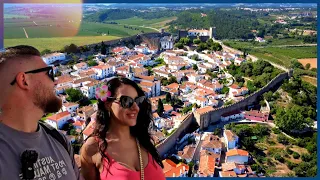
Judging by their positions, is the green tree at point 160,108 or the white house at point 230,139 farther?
the green tree at point 160,108

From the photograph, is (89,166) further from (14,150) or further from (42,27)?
A: (42,27)

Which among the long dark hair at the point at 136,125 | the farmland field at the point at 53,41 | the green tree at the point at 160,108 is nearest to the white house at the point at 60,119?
the green tree at the point at 160,108

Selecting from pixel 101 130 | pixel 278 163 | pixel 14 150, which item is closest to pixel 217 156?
pixel 278 163

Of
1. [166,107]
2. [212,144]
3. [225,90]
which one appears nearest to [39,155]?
[212,144]

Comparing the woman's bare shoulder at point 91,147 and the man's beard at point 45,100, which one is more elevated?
the man's beard at point 45,100

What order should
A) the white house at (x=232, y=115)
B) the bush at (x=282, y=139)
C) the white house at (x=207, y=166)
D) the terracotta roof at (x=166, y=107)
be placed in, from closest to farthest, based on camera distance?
the white house at (x=207, y=166) < the white house at (x=232, y=115) < the terracotta roof at (x=166, y=107) < the bush at (x=282, y=139)

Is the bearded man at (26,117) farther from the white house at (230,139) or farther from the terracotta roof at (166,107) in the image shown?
the terracotta roof at (166,107)

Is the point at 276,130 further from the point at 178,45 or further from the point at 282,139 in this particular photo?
the point at 178,45

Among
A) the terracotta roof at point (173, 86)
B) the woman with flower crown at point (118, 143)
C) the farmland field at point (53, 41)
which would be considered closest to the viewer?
the woman with flower crown at point (118, 143)
